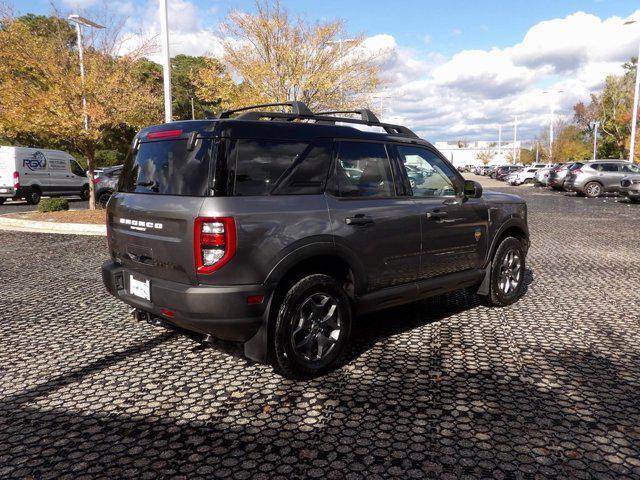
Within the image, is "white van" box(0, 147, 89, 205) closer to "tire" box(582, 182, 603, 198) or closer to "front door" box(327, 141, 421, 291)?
"front door" box(327, 141, 421, 291)

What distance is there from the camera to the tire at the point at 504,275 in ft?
17.7

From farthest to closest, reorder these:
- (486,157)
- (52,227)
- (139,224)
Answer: (486,157)
(52,227)
(139,224)

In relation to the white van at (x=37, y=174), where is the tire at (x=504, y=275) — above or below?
below

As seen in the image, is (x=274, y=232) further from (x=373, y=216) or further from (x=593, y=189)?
(x=593, y=189)

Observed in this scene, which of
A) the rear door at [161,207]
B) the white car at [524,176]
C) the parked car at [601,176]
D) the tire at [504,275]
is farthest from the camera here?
the white car at [524,176]

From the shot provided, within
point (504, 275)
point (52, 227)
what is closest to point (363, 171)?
point (504, 275)

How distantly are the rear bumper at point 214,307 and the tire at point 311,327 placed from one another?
0.21 meters

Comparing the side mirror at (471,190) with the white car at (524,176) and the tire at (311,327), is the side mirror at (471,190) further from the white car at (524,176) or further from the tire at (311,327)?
the white car at (524,176)

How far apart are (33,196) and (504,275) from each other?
728 inches

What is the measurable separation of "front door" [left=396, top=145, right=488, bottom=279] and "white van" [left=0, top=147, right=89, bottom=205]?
1765 cm

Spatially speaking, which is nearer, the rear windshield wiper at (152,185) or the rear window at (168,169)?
the rear window at (168,169)

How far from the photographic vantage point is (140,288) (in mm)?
3721

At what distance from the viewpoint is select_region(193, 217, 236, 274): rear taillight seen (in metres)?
3.19

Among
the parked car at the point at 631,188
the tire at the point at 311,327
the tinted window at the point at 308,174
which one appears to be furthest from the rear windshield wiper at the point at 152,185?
the parked car at the point at 631,188
